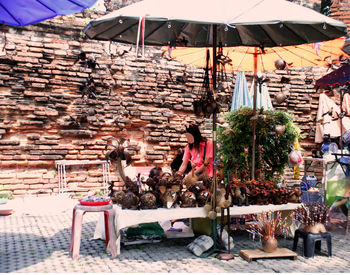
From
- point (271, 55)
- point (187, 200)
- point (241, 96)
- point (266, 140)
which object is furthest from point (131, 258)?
point (241, 96)

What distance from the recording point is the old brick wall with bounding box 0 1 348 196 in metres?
7.04

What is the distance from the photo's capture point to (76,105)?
292 inches

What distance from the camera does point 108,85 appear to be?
7648 mm

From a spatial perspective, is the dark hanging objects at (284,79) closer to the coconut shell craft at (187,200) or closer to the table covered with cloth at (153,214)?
the table covered with cloth at (153,214)

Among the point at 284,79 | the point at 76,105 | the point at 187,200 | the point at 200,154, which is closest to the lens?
the point at 187,200

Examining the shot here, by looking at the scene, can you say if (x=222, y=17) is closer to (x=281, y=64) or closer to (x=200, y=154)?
(x=281, y=64)

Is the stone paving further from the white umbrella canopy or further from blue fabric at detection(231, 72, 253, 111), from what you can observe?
blue fabric at detection(231, 72, 253, 111)

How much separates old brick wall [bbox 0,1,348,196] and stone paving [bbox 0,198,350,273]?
1980mm

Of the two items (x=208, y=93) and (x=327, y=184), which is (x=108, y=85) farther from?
(x=327, y=184)

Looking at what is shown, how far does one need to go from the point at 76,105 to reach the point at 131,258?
13.3 feet

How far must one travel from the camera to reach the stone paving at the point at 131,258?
3.79 meters

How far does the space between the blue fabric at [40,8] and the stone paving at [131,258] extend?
2.39 m

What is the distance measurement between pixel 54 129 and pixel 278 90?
4.98 meters

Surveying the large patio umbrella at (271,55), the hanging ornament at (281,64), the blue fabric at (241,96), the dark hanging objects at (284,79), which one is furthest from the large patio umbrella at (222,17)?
the dark hanging objects at (284,79)
